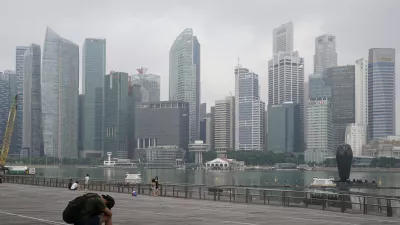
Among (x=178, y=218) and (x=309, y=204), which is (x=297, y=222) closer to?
(x=178, y=218)

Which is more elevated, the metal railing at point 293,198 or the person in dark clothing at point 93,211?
the person in dark clothing at point 93,211

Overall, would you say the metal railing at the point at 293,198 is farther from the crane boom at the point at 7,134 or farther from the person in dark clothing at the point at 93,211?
the crane boom at the point at 7,134

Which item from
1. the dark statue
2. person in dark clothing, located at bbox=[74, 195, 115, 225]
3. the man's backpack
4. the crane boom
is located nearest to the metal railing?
person in dark clothing, located at bbox=[74, 195, 115, 225]

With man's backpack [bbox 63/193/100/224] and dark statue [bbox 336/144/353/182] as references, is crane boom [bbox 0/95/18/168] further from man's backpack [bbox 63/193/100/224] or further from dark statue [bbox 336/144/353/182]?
man's backpack [bbox 63/193/100/224]

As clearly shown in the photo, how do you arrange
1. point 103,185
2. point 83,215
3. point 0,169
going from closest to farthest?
point 83,215
point 103,185
point 0,169

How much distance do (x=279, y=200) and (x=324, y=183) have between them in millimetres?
75618

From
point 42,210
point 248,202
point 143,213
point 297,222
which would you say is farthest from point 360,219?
point 42,210

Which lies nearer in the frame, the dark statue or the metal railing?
the metal railing

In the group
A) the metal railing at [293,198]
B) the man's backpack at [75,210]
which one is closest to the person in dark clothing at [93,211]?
the man's backpack at [75,210]

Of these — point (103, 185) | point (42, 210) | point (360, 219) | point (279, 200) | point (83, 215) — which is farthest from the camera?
point (103, 185)

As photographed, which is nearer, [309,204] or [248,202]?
[309,204]

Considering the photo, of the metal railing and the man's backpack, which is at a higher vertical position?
the man's backpack

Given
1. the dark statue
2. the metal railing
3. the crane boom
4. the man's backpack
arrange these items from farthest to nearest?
the crane boom < the dark statue < the metal railing < the man's backpack

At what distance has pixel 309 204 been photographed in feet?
126
